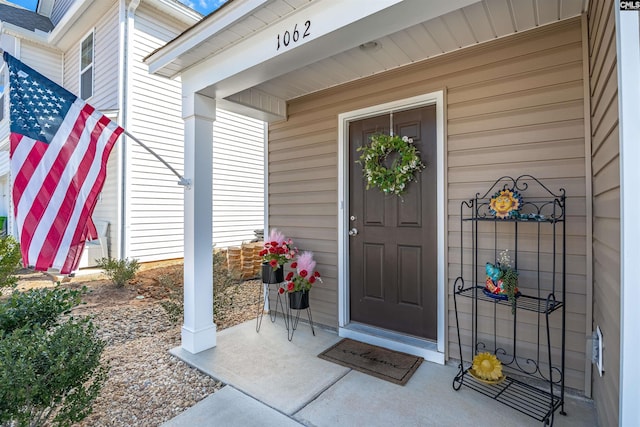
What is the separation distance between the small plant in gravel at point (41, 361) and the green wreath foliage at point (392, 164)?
2.23m

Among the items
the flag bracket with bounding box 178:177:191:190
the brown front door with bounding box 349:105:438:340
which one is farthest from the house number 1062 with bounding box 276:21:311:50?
the flag bracket with bounding box 178:177:191:190

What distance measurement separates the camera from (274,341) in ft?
9.86

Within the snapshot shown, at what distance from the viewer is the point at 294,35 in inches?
78.7

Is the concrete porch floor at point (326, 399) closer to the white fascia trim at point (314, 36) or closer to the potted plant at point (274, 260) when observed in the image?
the potted plant at point (274, 260)

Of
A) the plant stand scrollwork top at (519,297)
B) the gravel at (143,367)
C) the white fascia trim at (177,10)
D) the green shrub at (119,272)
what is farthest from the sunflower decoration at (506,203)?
the white fascia trim at (177,10)

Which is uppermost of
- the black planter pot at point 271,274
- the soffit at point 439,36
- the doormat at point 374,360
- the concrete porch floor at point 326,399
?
the soffit at point 439,36

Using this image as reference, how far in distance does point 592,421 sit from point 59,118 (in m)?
3.72

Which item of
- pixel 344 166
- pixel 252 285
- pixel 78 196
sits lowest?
pixel 252 285

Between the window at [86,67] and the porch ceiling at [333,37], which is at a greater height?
the window at [86,67]

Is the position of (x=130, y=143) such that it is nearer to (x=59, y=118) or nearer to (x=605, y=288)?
(x=59, y=118)

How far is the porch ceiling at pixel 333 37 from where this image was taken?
1.77 metres

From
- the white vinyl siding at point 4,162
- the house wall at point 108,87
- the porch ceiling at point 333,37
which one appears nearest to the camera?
the porch ceiling at point 333,37

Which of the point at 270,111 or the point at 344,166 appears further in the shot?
the point at 270,111

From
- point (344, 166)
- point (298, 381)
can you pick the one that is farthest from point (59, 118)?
point (298, 381)
